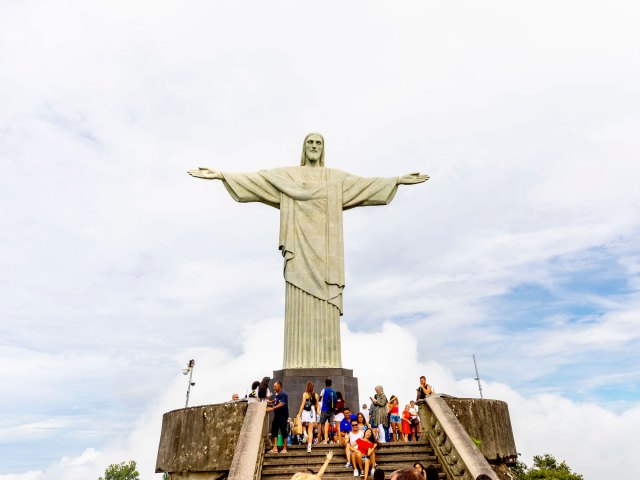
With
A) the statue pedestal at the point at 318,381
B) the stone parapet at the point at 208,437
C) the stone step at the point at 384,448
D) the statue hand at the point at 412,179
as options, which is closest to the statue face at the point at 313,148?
the statue hand at the point at 412,179

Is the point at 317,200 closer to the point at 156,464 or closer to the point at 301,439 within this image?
the point at 301,439

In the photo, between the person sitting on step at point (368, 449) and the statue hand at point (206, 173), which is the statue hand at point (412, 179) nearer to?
the statue hand at point (206, 173)

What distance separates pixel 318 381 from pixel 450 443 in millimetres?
4676

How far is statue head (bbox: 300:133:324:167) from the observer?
49.6ft

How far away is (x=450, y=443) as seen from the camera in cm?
836

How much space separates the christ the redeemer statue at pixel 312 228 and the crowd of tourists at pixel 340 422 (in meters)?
2.20

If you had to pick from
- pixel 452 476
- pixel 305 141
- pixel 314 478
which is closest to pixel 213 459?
pixel 452 476

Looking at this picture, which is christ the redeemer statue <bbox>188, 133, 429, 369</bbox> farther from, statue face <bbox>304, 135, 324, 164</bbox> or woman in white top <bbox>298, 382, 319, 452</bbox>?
woman in white top <bbox>298, 382, 319, 452</bbox>

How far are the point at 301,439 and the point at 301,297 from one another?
14.5 ft

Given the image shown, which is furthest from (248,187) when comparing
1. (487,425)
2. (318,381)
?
(487,425)

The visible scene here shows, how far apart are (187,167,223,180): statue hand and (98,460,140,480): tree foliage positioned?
3209 centimetres

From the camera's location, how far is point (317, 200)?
14547 mm

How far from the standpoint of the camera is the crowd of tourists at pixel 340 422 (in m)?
8.66

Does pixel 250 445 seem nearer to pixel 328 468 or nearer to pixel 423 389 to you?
pixel 328 468
